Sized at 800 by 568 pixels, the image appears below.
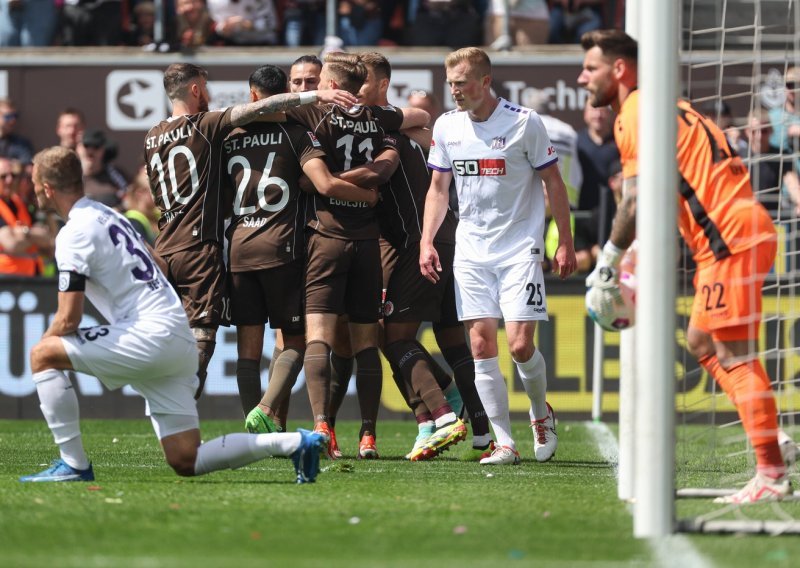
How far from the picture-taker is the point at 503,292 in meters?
8.74

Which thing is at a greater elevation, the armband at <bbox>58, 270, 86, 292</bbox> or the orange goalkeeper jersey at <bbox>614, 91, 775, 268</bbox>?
the orange goalkeeper jersey at <bbox>614, 91, 775, 268</bbox>

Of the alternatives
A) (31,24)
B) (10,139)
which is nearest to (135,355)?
(10,139)

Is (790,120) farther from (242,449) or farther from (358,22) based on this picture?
(358,22)

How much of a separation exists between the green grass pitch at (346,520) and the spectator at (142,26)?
30.9 ft

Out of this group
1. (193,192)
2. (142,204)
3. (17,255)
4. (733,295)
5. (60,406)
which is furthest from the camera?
(17,255)

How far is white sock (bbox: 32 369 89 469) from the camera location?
6.81 meters

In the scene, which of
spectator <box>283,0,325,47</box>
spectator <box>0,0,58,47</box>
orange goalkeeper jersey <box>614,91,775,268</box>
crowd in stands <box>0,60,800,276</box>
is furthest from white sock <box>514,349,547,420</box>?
spectator <box>0,0,58,47</box>

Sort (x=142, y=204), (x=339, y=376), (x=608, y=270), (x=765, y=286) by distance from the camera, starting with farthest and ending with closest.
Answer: (x=142, y=204)
(x=339, y=376)
(x=765, y=286)
(x=608, y=270)

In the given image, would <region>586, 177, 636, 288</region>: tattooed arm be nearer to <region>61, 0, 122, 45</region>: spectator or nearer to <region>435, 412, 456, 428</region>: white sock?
<region>435, 412, 456, 428</region>: white sock

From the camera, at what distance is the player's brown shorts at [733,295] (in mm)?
6531

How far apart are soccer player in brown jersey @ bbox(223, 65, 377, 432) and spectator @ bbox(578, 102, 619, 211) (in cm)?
620

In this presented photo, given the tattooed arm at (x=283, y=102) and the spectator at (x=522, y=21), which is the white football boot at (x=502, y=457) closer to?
the tattooed arm at (x=283, y=102)

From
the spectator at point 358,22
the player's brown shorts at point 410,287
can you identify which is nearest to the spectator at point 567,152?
the spectator at point 358,22

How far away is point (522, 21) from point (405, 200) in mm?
7624
